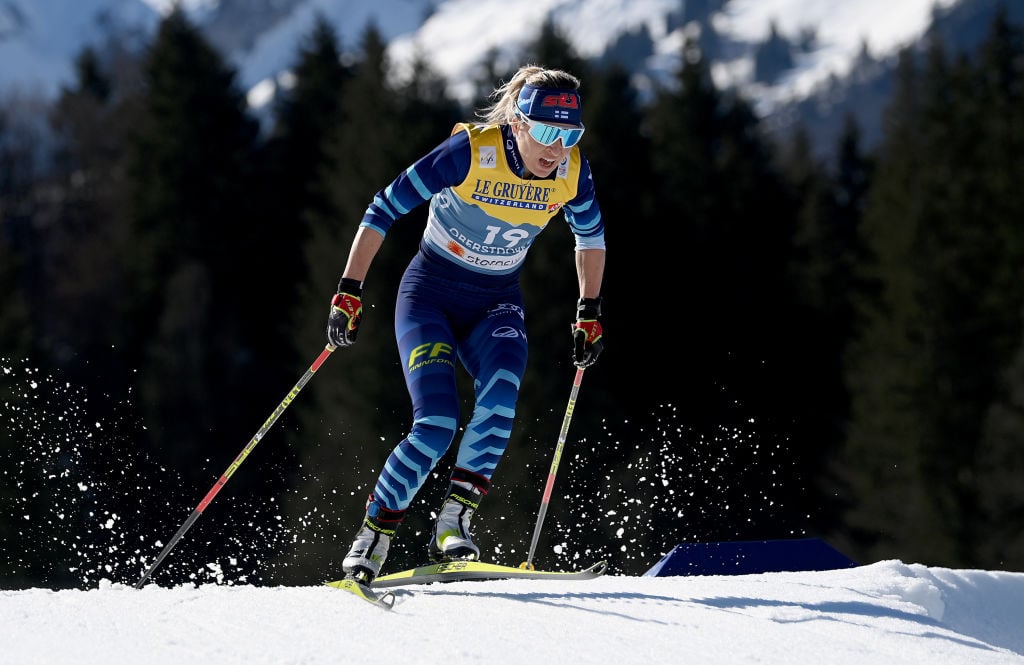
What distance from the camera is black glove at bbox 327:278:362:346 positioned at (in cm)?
529

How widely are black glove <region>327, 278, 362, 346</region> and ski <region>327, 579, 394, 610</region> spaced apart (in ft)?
Answer: 3.31

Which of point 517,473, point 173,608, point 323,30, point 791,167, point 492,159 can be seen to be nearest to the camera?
point 173,608

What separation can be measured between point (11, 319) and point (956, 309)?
18.6m

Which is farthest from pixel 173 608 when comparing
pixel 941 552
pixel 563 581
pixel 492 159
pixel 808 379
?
pixel 808 379

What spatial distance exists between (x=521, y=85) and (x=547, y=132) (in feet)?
1.10

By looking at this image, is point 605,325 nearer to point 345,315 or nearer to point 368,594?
point 345,315

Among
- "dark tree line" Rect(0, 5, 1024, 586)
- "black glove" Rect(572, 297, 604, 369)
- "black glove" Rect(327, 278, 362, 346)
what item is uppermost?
"dark tree line" Rect(0, 5, 1024, 586)

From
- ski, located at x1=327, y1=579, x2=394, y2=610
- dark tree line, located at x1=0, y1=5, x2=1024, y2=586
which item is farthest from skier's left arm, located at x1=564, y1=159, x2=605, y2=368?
dark tree line, located at x1=0, y1=5, x2=1024, y2=586

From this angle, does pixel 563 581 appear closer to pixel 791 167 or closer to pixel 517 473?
pixel 517 473

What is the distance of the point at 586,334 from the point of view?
6098 mm

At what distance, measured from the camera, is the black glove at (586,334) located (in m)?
6.08

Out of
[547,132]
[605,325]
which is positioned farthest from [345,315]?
[605,325]

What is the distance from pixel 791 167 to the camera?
38.8m

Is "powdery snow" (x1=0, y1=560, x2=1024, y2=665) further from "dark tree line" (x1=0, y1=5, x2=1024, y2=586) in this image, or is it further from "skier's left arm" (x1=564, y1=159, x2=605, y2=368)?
"dark tree line" (x1=0, y1=5, x2=1024, y2=586)
